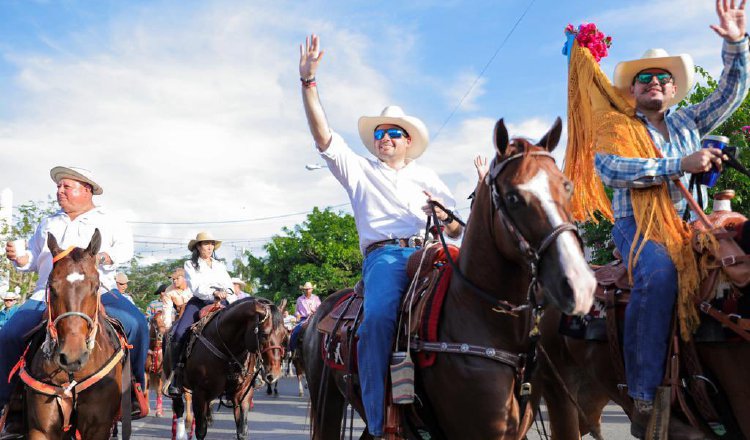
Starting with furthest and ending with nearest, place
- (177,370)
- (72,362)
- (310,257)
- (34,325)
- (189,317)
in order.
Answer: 1. (310,257)
2. (189,317)
3. (177,370)
4. (34,325)
5. (72,362)

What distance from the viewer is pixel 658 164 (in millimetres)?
4027

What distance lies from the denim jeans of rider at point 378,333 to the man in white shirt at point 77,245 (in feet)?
8.60

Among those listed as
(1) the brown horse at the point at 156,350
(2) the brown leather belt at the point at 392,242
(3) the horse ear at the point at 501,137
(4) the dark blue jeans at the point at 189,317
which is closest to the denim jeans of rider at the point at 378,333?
(2) the brown leather belt at the point at 392,242

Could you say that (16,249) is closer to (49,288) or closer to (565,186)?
(49,288)

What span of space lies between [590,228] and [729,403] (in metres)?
13.3

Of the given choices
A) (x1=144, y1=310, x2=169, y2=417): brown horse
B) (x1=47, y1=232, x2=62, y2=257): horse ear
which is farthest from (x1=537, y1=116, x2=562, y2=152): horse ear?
(x1=144, y1=310, x2=169, y2=417): brown horse

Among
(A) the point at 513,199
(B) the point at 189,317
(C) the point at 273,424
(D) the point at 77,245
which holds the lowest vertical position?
(C) the point at 273,424

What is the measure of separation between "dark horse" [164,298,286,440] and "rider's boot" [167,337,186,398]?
0.19 metres

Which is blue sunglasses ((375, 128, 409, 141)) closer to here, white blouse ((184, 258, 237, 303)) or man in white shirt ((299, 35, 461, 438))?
man in white shirt ((299, 35, 461, 438))

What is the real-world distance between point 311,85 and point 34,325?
10.9ft

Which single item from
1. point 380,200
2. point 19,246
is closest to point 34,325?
point 19,246

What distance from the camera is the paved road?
10.4m

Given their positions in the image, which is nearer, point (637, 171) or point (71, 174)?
point (637, 171)

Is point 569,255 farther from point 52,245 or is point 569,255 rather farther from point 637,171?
point 52,245
